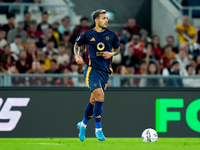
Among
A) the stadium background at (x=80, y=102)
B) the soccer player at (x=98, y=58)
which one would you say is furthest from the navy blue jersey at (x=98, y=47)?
the stadium background at (x=80, y=102)

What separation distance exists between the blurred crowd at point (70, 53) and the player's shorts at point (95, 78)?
2.68 m

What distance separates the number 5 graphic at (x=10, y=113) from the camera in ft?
40.7

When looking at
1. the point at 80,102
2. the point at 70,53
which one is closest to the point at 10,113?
the point at 80,102

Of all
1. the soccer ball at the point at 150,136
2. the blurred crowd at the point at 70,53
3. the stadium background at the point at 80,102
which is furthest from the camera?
the blurred crowd at the point at 70,53

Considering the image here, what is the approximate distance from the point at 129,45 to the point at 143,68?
8.66 ft

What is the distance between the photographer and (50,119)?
1262cm

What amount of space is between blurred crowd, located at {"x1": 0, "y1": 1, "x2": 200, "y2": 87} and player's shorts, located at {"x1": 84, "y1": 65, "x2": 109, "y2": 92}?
105 inches

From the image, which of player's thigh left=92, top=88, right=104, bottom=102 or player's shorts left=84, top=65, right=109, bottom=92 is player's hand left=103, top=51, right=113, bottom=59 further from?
player's thigh left=92, top=88, right=104, bottom=102

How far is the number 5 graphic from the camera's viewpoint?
40.7ft

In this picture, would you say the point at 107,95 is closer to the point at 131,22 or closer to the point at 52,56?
the point at 52,56

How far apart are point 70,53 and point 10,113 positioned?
4.17 meters

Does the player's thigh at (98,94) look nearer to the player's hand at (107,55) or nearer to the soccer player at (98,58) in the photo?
the soccer player at (98,58)

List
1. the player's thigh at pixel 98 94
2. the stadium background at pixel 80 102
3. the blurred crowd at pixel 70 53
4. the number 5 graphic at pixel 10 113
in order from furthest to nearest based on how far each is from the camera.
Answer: the blurred crowd at pixel 70 53
the stadium background at pixel 80 102
the number 5 graphic at pixel 10 113
the player's thigh at pixel 98 94

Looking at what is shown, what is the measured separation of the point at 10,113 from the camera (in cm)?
1243
